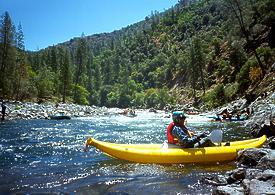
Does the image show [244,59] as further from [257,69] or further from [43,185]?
[43,185]

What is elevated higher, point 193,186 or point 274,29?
point 274,29

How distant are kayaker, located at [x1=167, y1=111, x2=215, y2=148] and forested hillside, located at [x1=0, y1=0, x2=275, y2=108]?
825 inches

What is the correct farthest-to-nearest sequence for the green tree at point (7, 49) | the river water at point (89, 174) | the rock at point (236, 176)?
the green tree at point (7, 49) < the river water at point (89, 174) < the rock at point (236, 176)

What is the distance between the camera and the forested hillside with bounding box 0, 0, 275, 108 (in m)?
37.0

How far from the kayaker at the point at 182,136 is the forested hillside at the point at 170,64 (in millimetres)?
20962

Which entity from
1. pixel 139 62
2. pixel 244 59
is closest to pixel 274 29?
pixel 244 59

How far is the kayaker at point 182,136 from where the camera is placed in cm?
1016

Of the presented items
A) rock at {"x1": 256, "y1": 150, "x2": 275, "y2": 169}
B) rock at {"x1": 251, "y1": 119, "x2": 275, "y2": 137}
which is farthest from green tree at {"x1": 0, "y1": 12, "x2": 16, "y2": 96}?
rock at {"x1": 256, "y1": 150, "x2": 275, "y2": 169}

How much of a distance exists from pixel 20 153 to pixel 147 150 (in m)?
4.91

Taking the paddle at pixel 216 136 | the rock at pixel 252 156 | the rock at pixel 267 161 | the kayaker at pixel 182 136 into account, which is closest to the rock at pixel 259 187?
the rock at pixel 267 161

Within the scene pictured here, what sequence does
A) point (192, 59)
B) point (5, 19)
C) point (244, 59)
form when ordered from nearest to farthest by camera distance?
1. point (244, 59)
2. point (5, 19)
3. point (192, 59)

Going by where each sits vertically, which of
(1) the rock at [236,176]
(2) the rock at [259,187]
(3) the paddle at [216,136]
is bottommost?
(1) the rock at [236,176]

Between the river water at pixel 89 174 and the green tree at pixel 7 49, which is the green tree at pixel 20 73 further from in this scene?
the river water at pixel 89 174

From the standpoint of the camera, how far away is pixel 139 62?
124 metres
